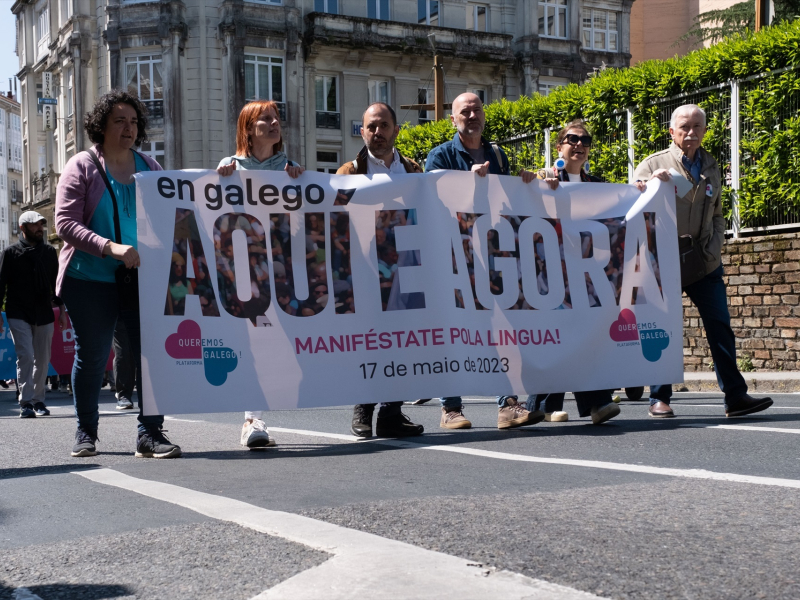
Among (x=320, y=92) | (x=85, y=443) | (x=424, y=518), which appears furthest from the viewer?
(x=320, y=92)

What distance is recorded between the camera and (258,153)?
23.1 ft

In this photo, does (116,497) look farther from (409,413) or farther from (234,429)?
(409,413)

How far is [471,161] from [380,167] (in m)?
0.69

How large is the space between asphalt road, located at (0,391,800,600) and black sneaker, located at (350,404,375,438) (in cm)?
24

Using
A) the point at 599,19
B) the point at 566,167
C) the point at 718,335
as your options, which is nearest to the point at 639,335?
the point at 718,335

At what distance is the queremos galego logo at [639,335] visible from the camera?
7.61 meters

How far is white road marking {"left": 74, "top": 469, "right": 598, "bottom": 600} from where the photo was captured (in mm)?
2930

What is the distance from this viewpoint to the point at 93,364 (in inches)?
260

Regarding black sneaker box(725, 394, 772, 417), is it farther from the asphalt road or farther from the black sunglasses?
the black sunglasses

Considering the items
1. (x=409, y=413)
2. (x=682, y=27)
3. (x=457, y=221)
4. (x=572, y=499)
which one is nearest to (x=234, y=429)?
(x=409, y=413)

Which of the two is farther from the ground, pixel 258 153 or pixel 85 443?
pixel 258 153

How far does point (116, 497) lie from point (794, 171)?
1159 cm

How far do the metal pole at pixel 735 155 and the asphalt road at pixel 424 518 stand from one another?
28.6 ft

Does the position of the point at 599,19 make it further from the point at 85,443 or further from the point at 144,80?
the point at 85,443
